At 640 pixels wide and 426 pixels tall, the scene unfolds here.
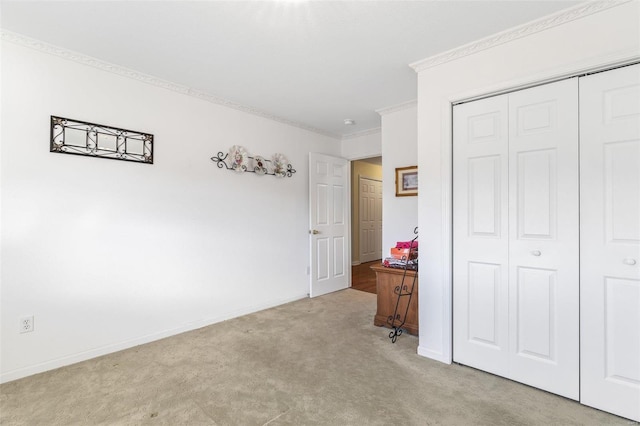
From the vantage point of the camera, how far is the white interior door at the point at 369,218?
7.12m

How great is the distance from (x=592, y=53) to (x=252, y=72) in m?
2.45

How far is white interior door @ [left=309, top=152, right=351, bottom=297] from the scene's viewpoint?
171 inches

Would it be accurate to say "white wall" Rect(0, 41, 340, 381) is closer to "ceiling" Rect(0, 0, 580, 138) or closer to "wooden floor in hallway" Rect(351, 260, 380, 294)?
"ceiling" Rect(0, 0, 580, 138)

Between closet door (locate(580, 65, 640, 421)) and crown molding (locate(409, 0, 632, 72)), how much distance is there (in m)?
0.39

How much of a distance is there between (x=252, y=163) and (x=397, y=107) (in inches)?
73.6

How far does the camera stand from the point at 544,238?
→ 6.54ft

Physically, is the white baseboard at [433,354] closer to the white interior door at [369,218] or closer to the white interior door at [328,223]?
the white interior door at [328,223]

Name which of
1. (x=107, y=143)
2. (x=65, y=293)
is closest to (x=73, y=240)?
(x=65, y=293)

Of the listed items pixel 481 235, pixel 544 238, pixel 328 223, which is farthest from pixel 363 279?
pixel 544 238

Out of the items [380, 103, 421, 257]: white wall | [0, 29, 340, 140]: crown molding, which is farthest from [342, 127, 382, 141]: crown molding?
[0, 29, 340, 140]: crown molding

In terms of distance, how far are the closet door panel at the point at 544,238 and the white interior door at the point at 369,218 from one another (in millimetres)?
4980

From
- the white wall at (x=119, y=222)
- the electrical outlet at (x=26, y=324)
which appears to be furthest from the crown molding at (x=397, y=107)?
the electrical outlet at (x=26, y=324)

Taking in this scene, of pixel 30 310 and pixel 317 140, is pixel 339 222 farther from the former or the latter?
pixel 30 310

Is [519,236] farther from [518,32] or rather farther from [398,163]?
[398,163]
